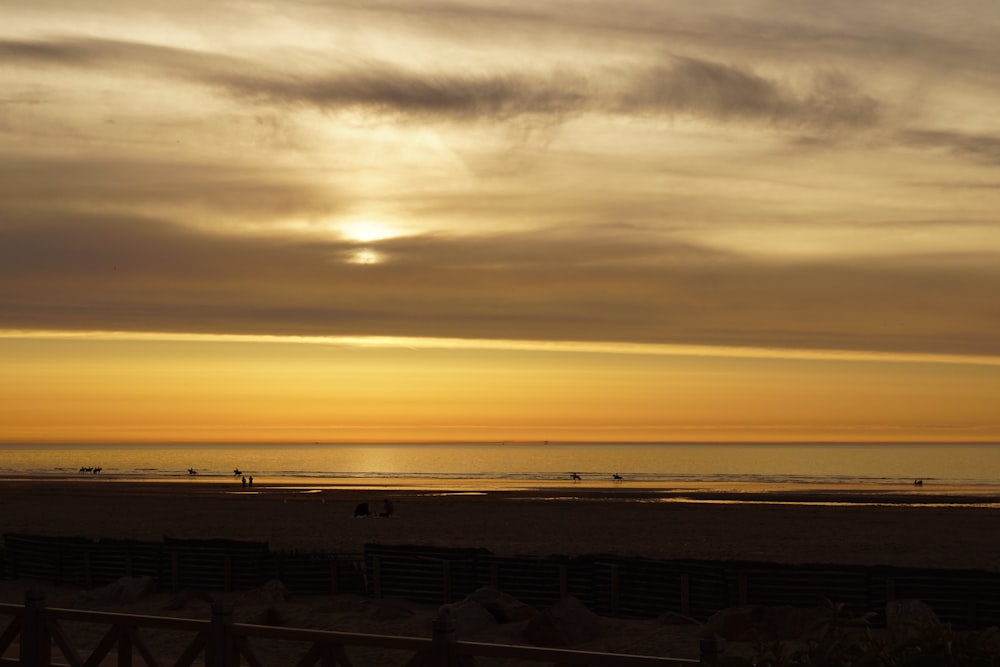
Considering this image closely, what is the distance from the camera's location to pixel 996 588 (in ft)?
65.9

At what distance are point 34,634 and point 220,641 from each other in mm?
3012

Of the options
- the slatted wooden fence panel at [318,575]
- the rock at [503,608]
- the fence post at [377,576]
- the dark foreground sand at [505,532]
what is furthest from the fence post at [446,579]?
the slatted wooden fence panel at [318,575]

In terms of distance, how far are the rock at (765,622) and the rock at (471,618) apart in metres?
4.01

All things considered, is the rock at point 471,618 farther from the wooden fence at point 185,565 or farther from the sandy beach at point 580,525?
the sandy beach at point 580,525

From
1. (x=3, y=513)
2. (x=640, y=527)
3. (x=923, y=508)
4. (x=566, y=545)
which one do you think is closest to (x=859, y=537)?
(x=640, y=527)

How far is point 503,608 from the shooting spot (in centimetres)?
2089

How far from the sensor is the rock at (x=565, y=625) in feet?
64.1

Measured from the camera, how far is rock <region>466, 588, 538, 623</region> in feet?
68.1

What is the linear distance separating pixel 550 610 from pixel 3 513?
51857 millimetres

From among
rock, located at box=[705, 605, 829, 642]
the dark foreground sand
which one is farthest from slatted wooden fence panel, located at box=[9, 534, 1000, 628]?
rock, located at box=[705, 605, 829, 642]

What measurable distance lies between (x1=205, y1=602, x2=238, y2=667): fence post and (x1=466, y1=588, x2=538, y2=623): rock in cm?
958

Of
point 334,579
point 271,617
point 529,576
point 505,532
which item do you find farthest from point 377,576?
point 505,532

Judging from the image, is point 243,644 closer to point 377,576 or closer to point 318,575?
point 377,576

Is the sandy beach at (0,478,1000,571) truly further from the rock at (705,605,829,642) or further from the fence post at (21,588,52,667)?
the fence post at (21,588,52,667)
